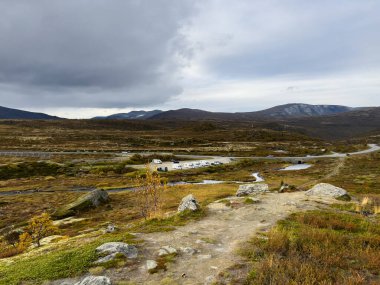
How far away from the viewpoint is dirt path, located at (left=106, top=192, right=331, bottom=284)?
10336 mm

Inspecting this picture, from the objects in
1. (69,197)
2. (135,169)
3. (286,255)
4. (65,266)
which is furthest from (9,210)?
(286,255)

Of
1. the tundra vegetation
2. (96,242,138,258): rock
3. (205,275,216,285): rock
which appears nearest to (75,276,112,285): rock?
the tundra vegetation

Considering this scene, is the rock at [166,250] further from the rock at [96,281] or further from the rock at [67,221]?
the rock at [67,221]

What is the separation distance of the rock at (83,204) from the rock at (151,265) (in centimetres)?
4463

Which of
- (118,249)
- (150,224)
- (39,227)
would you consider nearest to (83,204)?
(39,227)

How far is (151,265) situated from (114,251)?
2.00 metres

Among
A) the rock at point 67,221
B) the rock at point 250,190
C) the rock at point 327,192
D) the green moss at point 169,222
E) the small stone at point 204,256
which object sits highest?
the small stone at point 204,256

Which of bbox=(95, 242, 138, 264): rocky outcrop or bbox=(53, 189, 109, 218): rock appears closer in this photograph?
bbox=(95, 242, 138, 264): rocky outcrop

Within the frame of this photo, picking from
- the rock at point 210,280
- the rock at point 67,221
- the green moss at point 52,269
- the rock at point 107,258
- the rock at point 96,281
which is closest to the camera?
the rock at point 96,281

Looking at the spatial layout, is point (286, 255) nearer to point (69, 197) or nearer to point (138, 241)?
point (138, 241)

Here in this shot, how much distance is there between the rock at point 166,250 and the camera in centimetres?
1245

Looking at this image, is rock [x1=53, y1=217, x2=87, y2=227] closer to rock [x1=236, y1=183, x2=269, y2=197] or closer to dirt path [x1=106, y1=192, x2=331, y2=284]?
rock [x1=236, y1=183, x2=269, y2=197]

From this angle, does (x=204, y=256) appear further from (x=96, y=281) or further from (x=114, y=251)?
(x=96, y=281)

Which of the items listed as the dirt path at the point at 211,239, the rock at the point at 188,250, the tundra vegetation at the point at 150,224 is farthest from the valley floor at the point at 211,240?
the tundra vegetation at the point at 150,224
